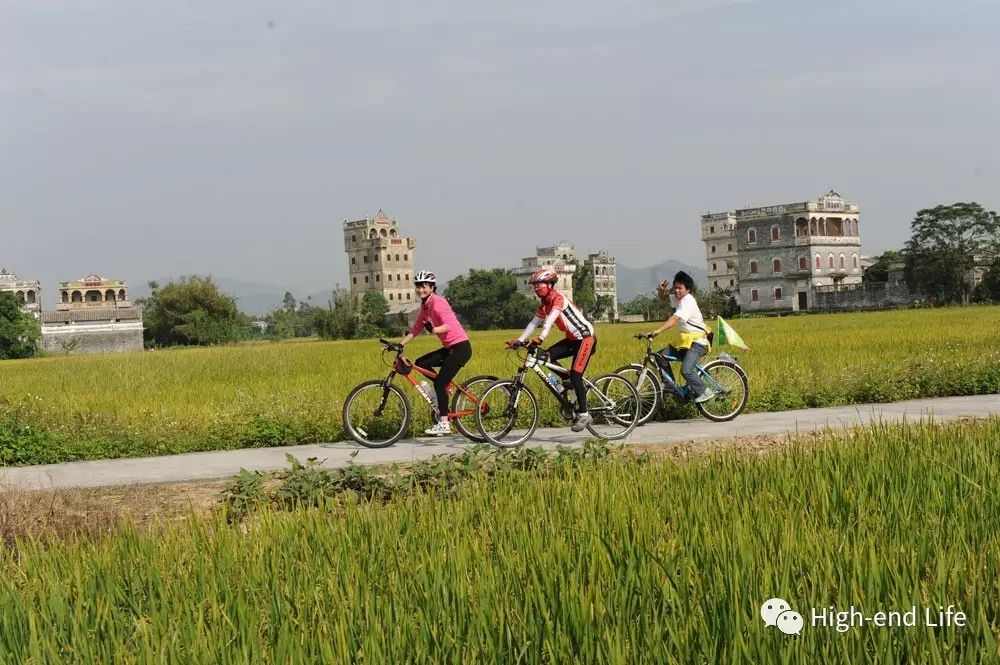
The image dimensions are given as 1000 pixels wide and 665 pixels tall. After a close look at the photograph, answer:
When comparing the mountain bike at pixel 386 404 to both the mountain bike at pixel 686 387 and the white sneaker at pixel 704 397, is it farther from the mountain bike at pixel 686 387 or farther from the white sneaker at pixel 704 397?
the white sneaker at pixel 704 397

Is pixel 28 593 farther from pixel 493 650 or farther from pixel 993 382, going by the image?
pixel 993 382

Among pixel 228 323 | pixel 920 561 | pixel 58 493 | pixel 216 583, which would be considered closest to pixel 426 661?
pixel 216 583

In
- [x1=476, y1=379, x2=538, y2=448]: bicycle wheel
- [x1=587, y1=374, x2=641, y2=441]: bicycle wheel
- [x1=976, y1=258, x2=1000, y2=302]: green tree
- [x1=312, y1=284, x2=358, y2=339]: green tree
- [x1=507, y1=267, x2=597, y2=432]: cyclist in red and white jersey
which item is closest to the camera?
[x1=507, y1=267, x2=597, y2=432]: cyclist in red and white jersey

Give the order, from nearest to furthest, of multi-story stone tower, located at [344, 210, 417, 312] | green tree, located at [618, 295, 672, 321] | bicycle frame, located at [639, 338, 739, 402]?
bicycle frame, located at [639, 338, 739, 402], green tree, located at [618, 295, 672, 321], multi-story stone tower, located at [344, 210, 417, 312]

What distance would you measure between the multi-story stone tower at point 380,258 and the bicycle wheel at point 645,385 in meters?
147

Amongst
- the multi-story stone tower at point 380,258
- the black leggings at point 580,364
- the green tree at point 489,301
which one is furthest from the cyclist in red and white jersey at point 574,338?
the multi-story stone tower at point 380,258

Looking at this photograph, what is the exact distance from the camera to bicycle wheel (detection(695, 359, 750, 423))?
36.8 feet

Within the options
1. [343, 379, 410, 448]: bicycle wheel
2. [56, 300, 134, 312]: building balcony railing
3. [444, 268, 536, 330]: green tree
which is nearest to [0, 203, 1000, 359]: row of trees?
[444, 268, 536, 330]: green tree

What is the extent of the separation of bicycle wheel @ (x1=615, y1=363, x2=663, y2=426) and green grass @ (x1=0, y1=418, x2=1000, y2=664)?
16.9ft

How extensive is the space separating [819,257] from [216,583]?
97.7m

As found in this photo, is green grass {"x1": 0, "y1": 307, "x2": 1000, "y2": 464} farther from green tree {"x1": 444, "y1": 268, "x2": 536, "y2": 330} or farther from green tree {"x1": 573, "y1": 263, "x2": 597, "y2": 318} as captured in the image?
green tree {"x1": 573, "y1": 263, "x2": 597, "y2": 318}

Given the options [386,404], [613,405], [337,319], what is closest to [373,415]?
[386,404]

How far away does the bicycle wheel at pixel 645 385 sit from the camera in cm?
1074

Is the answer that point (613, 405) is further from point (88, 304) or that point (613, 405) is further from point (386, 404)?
point (88, 304)
